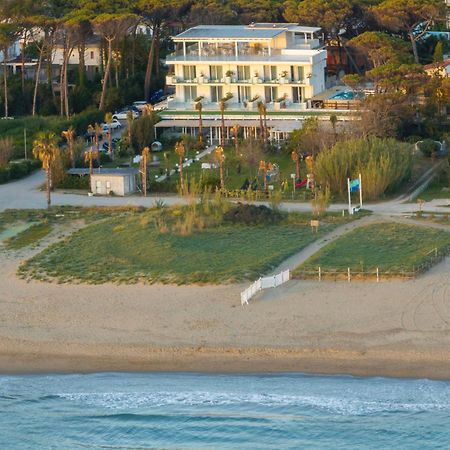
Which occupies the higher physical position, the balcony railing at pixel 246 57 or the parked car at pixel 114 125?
the balcony railing at pixel 246 57

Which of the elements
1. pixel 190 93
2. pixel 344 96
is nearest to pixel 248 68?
pixel 190 93

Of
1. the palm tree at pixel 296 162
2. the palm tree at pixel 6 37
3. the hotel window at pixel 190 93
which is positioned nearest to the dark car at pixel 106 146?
the hotel window at pixel 190 93

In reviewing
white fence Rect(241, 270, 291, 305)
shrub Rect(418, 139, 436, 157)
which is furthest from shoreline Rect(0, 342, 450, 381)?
shrub Rect(418, 139, 436, 157)

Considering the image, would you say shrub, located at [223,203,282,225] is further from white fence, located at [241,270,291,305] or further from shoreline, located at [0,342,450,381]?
shoreline, located at [0,342,450,381]

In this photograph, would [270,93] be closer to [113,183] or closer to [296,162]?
[296,162]

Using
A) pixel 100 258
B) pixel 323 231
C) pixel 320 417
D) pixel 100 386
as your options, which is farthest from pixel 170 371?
pixel 323 231

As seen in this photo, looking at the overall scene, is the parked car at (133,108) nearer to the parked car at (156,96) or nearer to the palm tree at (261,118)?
the parked car at (156,96)

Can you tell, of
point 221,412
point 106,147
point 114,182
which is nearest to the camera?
Answer: point 221,412
